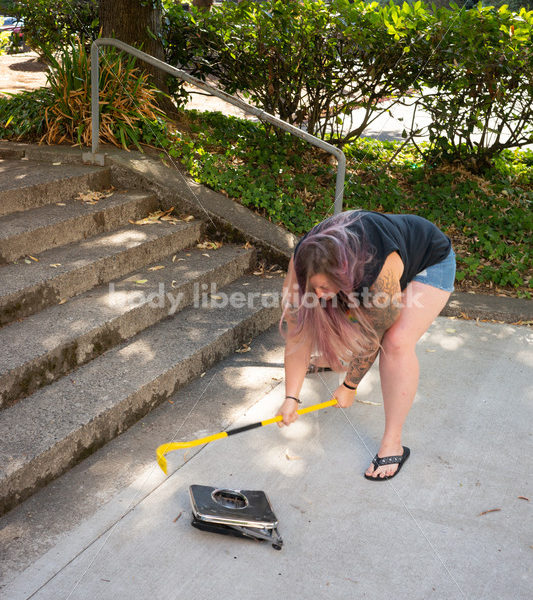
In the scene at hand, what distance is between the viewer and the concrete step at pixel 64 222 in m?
3.98

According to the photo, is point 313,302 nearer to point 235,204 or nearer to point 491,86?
point 235,204

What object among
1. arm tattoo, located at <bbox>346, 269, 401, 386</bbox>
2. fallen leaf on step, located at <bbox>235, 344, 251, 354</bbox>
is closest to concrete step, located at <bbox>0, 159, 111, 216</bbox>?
fallen leaf on step, located at <bbox>235, 344, 251, 354</bbox>

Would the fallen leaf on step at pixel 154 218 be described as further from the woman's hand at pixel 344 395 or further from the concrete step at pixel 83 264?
the woman's hand at pixel 344 395

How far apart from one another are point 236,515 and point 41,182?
9.96ft

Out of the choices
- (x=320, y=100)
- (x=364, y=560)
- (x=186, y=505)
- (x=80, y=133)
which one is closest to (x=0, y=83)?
(x=80, y=133)

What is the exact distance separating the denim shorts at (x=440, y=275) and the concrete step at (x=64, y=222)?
2464 millimetres

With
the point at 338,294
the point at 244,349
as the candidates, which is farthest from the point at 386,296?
the point at 244,349

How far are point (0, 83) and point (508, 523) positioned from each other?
9348mm

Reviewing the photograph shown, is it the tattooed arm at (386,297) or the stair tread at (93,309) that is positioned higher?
the tattooed arm at (386,297)

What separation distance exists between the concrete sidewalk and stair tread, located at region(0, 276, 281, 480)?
0.19 meters

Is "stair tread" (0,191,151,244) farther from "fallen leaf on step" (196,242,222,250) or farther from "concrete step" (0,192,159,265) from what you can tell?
"fallen leaf on step" (196,242,222,250)

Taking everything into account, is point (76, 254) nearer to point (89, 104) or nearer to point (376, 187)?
point (89, 104)

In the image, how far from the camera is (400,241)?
270 cm

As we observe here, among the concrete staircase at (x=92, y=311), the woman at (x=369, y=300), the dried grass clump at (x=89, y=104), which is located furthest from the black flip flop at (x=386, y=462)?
the dried grass clump at (x=89, y=104)
